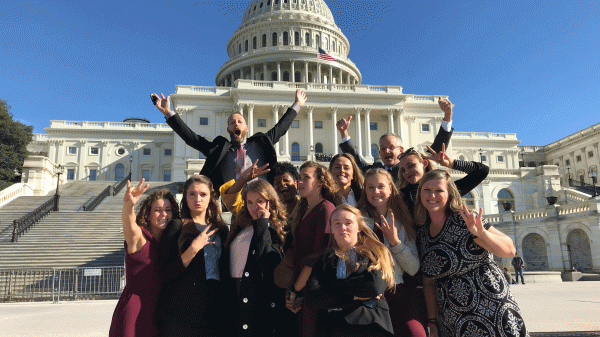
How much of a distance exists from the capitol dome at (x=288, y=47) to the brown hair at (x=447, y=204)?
211 ft

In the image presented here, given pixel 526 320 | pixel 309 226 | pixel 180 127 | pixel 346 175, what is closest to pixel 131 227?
pixel 309 226

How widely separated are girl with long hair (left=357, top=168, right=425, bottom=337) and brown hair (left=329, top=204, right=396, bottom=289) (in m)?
0.17

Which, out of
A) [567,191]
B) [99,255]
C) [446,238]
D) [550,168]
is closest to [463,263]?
[446,238]

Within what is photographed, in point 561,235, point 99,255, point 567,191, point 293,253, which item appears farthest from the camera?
point 567,191

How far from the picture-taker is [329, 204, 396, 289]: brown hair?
329cm

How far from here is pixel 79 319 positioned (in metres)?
8.35

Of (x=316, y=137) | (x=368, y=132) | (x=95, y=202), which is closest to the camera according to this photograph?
(x=95, y=202)

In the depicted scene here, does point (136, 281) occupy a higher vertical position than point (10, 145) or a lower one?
lower

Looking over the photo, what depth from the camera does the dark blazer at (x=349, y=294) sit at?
319 cm

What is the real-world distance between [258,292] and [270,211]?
0.76 m

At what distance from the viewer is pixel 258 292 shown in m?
3.55

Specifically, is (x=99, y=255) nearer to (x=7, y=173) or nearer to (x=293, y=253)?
(x=293, y=253)

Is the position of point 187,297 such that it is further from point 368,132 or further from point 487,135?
point 487,135

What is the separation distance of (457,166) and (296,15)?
250 ft
